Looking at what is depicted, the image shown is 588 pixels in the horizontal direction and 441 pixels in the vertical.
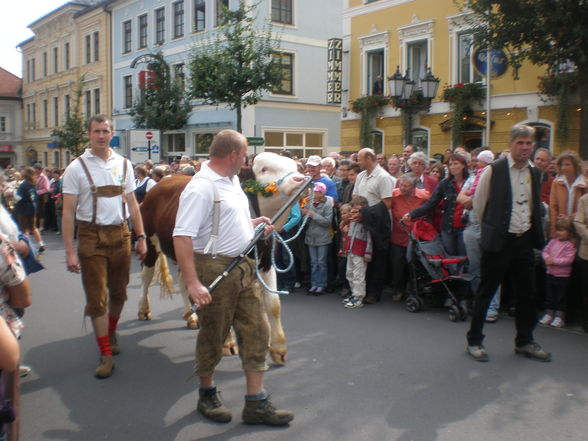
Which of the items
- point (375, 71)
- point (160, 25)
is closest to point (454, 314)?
point (375, 71)

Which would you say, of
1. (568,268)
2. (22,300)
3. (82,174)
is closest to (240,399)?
(22,300)

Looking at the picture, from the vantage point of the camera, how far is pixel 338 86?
70.8 ft

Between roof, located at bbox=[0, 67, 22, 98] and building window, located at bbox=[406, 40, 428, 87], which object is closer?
building window, located at bbox=[406, 40, 428, 87]

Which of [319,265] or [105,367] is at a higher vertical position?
[319,265]

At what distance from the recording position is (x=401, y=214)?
7984mm

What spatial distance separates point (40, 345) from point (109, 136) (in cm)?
246

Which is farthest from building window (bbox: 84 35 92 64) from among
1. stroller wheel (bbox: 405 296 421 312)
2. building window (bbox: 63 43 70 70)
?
stroller wheel (bbox: 405 296 421 312)

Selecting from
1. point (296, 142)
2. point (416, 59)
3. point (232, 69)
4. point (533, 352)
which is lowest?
point (533, 352)

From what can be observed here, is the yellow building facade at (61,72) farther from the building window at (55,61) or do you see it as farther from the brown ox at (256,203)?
the brown ox at (256,203)

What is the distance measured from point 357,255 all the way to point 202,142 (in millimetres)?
22744

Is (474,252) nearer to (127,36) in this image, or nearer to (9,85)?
(127,36)

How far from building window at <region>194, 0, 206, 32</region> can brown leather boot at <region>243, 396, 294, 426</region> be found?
2772 centimetres

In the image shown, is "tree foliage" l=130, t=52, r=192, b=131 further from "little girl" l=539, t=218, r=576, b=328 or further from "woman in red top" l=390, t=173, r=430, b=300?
"little girl" l=539, t=218, r=576, b=328

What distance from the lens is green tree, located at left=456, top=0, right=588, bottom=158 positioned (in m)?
11.3
